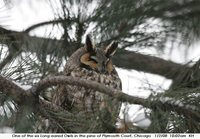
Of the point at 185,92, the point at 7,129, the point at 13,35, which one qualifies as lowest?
the point at 7,129

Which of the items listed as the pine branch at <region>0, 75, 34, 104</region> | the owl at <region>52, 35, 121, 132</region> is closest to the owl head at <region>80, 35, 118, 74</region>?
the owl at <region>52, 35, 121, 132</region>

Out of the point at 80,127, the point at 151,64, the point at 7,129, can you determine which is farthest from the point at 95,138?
the point at 151,64

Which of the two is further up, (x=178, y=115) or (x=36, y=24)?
(x=36, y=24)

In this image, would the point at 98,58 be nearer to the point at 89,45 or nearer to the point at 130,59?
the point at 89,45

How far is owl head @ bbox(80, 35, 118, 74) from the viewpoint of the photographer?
2592mm

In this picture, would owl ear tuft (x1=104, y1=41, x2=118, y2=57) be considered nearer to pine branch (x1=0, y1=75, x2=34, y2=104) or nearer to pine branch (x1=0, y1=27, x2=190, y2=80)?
pine branch (x1=0, y1=27, x2=190, y2=80)

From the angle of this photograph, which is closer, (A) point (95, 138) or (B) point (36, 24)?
(A) point (95, 138)

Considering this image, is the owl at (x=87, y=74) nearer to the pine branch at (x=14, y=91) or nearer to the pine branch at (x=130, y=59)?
the pine branch at (x=130, y=59)

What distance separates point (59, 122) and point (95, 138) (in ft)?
0.74

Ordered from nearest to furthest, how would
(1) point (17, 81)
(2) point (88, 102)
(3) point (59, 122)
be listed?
(3) point (59, 122), (1) point (17, 81), (2) point (88, 102)

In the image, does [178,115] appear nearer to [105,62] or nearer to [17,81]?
[17,81]

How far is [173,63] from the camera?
3.05 meters

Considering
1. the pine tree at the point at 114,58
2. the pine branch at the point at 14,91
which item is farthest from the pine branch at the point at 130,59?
the pine branch at the point at 14,91

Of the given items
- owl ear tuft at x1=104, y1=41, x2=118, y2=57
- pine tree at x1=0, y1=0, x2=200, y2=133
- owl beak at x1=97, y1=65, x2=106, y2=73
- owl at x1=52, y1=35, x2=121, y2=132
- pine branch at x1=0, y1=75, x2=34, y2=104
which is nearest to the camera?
pine tree at x1=0, y1=0, x2=200, y2=133
